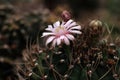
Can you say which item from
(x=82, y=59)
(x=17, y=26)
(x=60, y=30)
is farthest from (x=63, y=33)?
(x=17, y=26)

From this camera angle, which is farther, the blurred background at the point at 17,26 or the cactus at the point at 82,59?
the blurred background at the point at 17,26

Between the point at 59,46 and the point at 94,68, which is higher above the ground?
the point at 59,46

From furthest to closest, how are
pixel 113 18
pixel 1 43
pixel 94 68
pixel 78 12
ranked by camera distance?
1. pixel 78 12
2. pixel 113 18
3. pixel 1 43
4. pixel 94 68

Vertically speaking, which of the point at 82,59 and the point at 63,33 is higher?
the point at 63,33

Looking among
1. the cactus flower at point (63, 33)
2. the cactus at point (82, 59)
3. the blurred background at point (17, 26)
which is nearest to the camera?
the cactus flower at point (63, 33)

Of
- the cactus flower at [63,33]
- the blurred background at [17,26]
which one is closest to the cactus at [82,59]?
the cactus flower at [63,33]

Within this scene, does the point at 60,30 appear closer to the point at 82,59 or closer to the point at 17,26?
the point at 82,59

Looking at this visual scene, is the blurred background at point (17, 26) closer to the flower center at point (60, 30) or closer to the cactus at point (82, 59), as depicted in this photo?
the cactus at point (82, 59)

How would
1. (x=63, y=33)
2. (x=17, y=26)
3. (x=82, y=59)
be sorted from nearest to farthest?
1. (x=63, y=33)
2. (x=82, y=59)
3. (x=17, y=26)

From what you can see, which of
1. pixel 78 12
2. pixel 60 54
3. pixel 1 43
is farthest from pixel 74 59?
pixel 78 12

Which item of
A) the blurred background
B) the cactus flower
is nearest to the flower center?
the cactus flower

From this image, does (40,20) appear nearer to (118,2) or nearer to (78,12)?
(118,2)
